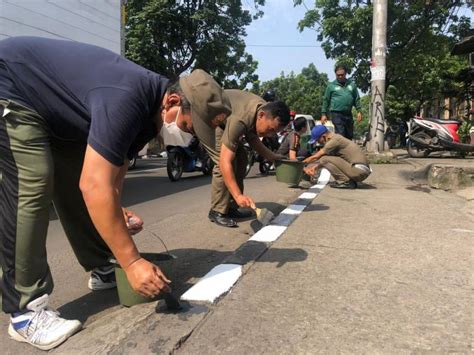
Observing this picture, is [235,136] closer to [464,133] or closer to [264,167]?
[264,167]

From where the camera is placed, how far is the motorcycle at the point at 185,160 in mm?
9266

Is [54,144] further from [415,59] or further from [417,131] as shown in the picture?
[415,59]

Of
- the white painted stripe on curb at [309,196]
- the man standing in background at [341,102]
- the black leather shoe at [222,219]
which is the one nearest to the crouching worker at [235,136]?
the black leather shoe at [222,219]

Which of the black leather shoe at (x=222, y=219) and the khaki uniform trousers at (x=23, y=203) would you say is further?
the black leather shoe at (x=222, y=219)

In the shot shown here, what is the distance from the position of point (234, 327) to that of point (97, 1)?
5.14m

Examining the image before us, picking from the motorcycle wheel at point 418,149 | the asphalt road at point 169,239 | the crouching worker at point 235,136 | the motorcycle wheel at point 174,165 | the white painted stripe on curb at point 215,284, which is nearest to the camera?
the white painted stripe on curb at point 215,284

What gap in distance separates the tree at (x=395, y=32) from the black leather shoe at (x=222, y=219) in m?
14.5

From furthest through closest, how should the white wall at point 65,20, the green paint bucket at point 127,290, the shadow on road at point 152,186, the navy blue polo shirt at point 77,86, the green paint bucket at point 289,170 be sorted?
the shadow on road at point 152,186 → the green paint bucket at point 289,170 → the white wall at point 65,20 → the green paint bucket at point 127,290 → the navy blue polo shirt at point 77,86

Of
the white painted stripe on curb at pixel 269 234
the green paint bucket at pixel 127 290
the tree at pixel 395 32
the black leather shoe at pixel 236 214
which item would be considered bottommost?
the black leather shoe at pixel 236 214

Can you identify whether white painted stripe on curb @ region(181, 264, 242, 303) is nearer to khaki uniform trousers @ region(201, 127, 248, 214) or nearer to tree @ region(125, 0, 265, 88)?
khaki uniform trousers @ region(201, 127, 248, 214)

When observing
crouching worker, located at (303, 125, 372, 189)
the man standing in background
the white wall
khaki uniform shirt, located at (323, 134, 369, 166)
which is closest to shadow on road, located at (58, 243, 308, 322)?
the white wall

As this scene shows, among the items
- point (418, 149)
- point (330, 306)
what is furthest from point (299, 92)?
point (330, 306)

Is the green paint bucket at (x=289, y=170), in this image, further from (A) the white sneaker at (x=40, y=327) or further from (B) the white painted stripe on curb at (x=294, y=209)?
(A) the white sneaker at (x=40, y=327)

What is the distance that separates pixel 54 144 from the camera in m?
2.54
